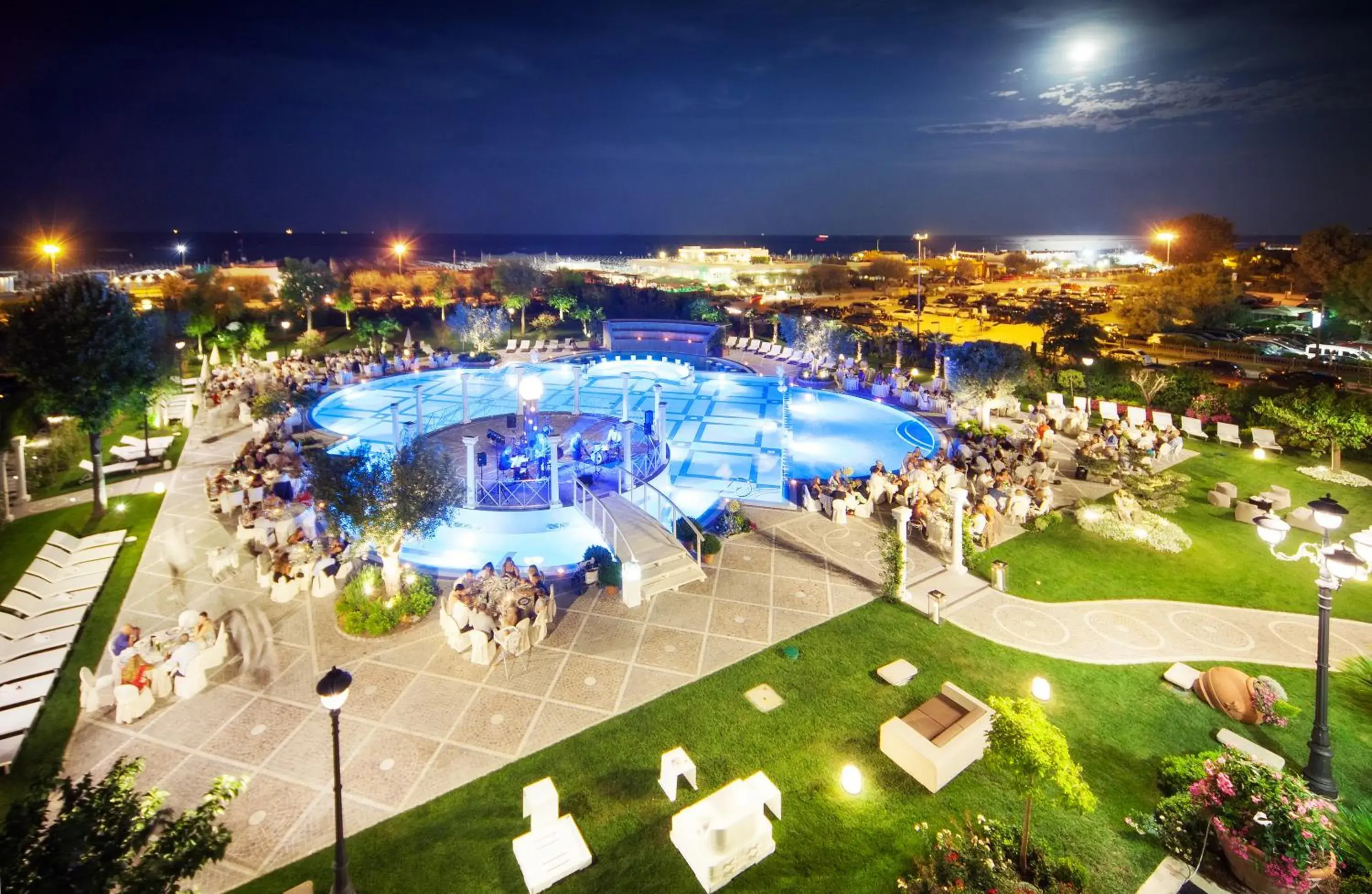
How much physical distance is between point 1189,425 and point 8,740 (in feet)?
101

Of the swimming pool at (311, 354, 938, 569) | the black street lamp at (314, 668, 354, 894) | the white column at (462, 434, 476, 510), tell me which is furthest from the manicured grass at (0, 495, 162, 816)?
the white column at (462, 434, 476, 510)

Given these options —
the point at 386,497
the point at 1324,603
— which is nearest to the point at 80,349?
A: the point at 386,497

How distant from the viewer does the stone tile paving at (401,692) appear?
782cm

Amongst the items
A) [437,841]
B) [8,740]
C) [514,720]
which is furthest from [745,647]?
[8,740]

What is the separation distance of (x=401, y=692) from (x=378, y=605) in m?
Result: 2.08

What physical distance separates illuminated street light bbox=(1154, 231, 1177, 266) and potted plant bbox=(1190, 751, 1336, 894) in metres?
72.2

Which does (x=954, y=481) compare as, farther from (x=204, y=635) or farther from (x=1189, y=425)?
(x=204, y=635)

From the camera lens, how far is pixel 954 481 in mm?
16266

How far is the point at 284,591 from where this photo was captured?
12.0 metres

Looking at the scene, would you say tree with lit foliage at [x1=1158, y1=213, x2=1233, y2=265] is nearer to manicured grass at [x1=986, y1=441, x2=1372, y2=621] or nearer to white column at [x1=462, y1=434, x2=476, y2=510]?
manicured grass at [x1=986, y1=441, x2=1372, y2=621]

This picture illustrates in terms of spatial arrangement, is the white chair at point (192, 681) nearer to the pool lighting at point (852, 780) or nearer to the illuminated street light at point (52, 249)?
the pool lighting at point (852, 780)

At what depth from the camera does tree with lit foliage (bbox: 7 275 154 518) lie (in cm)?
1404

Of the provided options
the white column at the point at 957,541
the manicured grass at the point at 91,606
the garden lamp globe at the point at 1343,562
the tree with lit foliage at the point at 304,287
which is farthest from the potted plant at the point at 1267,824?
the tree with lit foliage at the point at 304,287

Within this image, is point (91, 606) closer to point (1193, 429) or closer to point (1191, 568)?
point (1191, 568)
